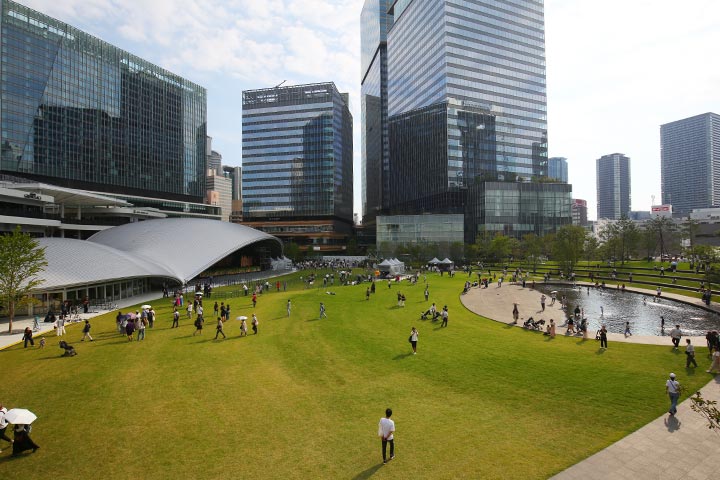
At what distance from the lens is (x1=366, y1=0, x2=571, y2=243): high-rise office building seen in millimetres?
99938

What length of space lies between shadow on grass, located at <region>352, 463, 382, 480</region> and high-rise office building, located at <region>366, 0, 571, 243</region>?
305ft

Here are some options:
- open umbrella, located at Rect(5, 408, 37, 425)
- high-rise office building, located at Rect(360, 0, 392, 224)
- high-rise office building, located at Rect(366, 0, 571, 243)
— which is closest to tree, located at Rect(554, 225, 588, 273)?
high-rise office building, located at Rect(366, 0, 571, 243)

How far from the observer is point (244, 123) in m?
134

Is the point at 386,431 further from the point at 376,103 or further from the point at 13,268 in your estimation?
the point at 376,103

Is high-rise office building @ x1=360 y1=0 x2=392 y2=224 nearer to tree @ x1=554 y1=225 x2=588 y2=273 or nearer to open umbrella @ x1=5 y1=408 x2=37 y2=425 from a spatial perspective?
tree @ x1=554 y1=225 x2=588 y2=273

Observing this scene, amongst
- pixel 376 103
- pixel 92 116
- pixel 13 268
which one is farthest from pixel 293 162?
pixel 13 268

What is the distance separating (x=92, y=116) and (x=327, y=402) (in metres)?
116

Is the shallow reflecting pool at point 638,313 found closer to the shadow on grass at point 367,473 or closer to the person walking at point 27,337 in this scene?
the shadow on grass at point 367,473

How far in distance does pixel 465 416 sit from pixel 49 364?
69.0 feet

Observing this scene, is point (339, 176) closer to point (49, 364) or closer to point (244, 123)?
point (244, 123)

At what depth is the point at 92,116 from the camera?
326 ft

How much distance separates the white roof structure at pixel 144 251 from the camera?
123 feet

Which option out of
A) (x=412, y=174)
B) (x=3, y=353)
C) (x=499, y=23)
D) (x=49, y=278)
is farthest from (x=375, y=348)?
(x=499, y=23)

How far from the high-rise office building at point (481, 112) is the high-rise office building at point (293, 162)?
3011 centimetres
